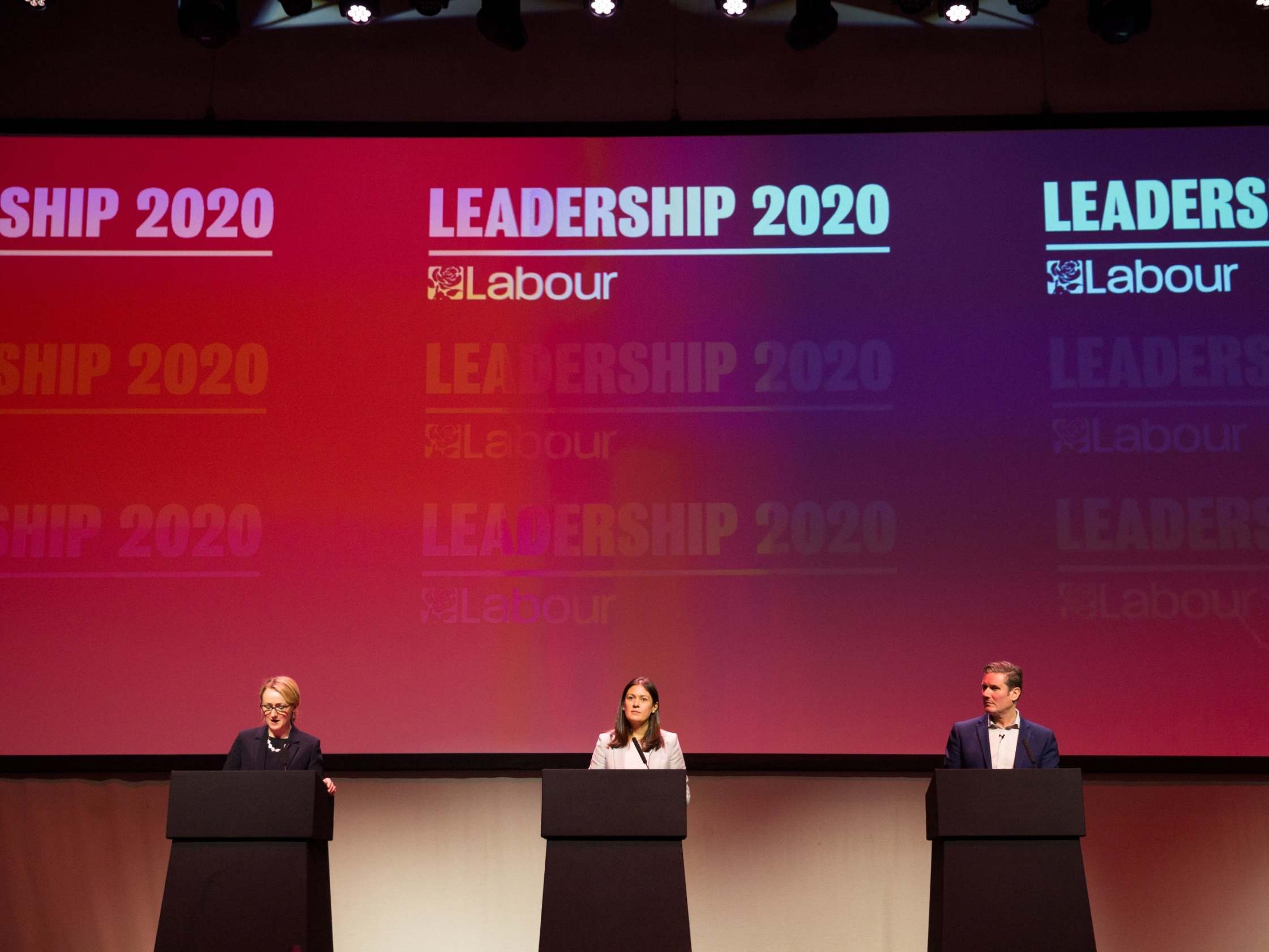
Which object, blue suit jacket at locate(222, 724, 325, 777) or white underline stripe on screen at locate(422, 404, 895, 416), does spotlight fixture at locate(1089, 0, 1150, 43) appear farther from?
blue suit jacket at locate(222, 724, 325, 777)

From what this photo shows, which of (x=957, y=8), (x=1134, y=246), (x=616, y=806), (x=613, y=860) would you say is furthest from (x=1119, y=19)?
(x=613, y=860)

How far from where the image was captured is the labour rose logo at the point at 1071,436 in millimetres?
5344

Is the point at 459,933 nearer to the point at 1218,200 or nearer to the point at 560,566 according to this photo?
the point at 560,566

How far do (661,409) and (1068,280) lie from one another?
1869mm

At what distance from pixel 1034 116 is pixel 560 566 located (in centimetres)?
292

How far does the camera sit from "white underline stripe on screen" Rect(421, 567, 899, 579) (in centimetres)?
532

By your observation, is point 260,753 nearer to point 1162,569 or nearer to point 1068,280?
point 1162,569

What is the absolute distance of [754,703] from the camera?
5250 mm

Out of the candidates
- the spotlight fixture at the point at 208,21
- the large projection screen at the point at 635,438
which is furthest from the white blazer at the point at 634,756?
the spotlight fixture at the point at 208,21

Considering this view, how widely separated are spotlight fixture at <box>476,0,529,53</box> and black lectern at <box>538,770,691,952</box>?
3.38 meters

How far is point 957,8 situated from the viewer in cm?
554

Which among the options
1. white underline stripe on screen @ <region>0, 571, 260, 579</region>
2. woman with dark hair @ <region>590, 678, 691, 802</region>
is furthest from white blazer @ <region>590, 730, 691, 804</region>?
white underline stripe on screen @ <region>0, 571, 260, 579</region>

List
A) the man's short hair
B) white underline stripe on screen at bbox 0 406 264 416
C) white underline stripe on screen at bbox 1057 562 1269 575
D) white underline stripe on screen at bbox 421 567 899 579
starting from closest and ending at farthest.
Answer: the man's short hair, white underline stripe on screen at bbox 1057 562 1269 575, white underline stripe on screen at bbox 421 567 899 579, white underline stripe on screen at bbox 0 406 264 416

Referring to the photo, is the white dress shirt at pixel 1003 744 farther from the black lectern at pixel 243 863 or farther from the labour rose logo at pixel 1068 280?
the black lectern at pixel 243 863
